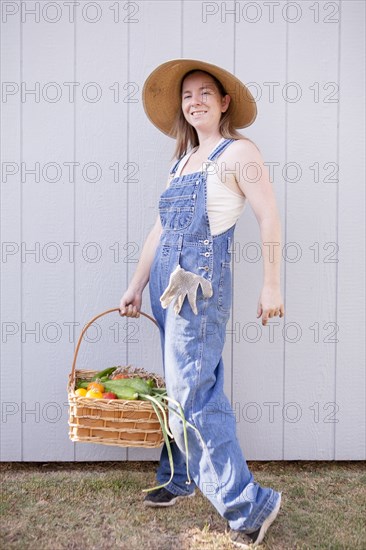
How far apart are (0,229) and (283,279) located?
1336 mm

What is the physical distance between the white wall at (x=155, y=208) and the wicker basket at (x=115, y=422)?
714mm

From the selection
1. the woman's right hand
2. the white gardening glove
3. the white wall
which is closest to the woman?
the white gardening glove

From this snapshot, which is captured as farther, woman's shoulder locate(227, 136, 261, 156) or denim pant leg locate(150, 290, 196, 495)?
denim pant leg locate(150, 290, 196, 495)

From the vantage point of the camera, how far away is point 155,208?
283cm

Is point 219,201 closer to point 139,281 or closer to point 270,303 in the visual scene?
point 270,303

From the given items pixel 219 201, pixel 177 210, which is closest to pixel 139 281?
pixel 177 210

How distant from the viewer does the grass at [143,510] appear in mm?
2170

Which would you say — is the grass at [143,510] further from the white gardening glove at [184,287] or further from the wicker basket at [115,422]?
the white gardening glove at [184,287]

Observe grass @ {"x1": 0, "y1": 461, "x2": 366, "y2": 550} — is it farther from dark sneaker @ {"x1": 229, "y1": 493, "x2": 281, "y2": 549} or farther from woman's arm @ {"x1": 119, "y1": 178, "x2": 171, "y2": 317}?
woman's arm @ {"x1": 119, "y1": 178, "x2": 171, "y2": 317}

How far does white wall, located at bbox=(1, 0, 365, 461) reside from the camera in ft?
9.15

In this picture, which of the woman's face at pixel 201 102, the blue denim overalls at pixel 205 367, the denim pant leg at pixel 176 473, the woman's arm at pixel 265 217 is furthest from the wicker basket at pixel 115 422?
the woman's face at pixel 201 102

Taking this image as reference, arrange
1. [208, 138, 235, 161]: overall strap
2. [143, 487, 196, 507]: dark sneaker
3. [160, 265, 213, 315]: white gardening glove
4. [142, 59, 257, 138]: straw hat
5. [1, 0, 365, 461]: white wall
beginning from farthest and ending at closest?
[1, 0, 365, 461]: white wall, [143, 487, 196, 507]: dark sneaker, [142, 59, 257, 138]: straw hat, [208, 138, 235, 161]: overall strap, [160, 265, 213, 315]: white gardening glove

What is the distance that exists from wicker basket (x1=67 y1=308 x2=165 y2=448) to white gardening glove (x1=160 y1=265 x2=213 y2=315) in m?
0.38

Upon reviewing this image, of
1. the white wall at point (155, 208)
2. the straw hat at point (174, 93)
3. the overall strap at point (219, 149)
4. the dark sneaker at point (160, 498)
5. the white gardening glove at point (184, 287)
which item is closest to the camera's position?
the white gardening glove at point (184, 287)
